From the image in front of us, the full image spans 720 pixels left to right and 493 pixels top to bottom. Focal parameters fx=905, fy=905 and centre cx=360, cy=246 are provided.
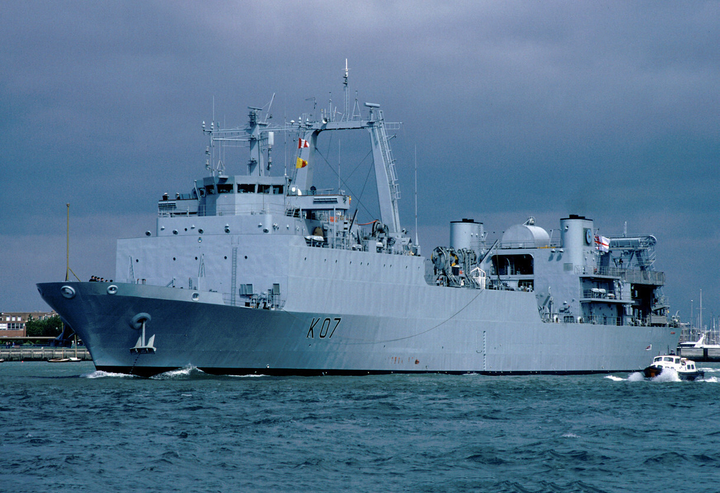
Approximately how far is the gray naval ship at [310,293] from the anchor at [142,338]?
0.07 metres

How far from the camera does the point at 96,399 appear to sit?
81.4ft

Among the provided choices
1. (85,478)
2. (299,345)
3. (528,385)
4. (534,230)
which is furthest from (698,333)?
(85,478)

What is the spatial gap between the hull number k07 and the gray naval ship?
0.05m

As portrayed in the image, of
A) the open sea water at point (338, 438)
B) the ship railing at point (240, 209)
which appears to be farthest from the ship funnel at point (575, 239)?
the ship railing at point (240, 209)

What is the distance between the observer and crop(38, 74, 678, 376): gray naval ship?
29375 millimetres

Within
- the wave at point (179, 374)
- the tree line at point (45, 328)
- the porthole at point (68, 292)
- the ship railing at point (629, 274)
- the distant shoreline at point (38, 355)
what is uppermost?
the ship railing at point (629, 274)

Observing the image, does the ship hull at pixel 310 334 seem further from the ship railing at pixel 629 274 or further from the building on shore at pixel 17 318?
the building on shore at pixel 17 318

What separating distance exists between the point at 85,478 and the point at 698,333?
329 ft

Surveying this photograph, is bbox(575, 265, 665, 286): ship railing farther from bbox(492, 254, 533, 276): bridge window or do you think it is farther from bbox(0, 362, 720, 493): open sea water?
bbox(0, 362, 720, 493): open sea water

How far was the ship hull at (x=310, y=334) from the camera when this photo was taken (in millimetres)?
28750

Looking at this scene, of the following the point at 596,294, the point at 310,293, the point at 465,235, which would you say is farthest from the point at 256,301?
the point at 596,294

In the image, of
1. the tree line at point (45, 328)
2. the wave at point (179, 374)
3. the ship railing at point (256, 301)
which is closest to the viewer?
the wave at point (179, 374)

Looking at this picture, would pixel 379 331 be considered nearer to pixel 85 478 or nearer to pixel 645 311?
pixel 85 478

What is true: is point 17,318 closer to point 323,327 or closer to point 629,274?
point 629,274
